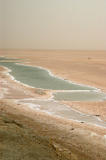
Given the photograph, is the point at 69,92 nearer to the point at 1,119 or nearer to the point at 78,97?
the point at 78,97

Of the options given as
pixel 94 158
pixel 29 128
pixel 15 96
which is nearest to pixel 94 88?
pixel 15 96

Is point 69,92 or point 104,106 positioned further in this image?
point 69,92

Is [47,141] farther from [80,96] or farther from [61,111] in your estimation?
[80,96]

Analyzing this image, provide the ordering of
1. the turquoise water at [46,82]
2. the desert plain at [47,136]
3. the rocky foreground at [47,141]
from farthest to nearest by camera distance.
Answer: the turquoise water at [46,82]
the desert plain at [47,136]
the rocky foreground at [47,141]

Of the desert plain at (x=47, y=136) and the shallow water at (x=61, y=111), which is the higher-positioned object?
the desert plain at (x=47, y=136)

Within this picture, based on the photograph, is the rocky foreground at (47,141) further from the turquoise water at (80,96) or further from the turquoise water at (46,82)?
the turquoise water at (46,82)

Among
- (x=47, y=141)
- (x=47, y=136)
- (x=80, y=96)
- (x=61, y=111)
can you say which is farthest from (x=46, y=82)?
(x=47, y=141)

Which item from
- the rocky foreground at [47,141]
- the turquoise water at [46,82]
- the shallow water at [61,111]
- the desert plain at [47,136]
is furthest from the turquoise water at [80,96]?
the rocky foreground at [47,141]

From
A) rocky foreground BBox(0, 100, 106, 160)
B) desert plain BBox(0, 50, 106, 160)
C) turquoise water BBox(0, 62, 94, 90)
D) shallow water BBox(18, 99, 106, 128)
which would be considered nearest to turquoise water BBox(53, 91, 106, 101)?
shallow water BBox(18, 99, 106, 128)
